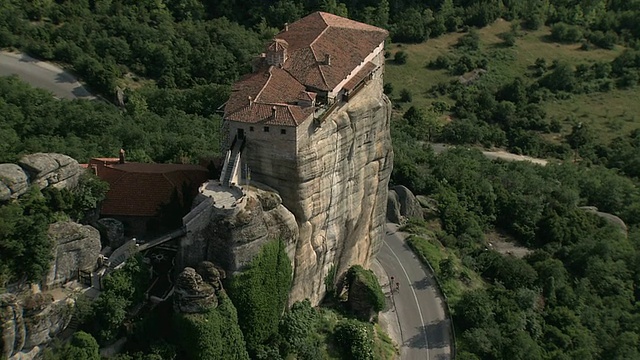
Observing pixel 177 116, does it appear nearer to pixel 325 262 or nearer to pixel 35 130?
pixel 35 130

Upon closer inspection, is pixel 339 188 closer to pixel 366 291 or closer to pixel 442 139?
pixel 366 291

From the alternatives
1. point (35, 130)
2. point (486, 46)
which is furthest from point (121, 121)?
point (486, 46)

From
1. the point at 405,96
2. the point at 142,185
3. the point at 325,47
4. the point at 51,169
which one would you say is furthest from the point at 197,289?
the point at 405,96

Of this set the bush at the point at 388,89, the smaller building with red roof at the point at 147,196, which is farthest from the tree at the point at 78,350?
the bush at the point at 388,89

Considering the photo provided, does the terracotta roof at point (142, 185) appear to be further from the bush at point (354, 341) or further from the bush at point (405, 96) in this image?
the bush at point (405, 96)

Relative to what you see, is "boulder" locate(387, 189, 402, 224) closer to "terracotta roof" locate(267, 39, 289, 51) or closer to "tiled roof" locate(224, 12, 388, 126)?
"tiled roof" locate(224, 12, 388, 126)

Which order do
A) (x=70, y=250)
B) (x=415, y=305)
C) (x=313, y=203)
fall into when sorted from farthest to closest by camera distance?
(x=415, y=305)
(x=313, y=203)
(x=70, y=250)
